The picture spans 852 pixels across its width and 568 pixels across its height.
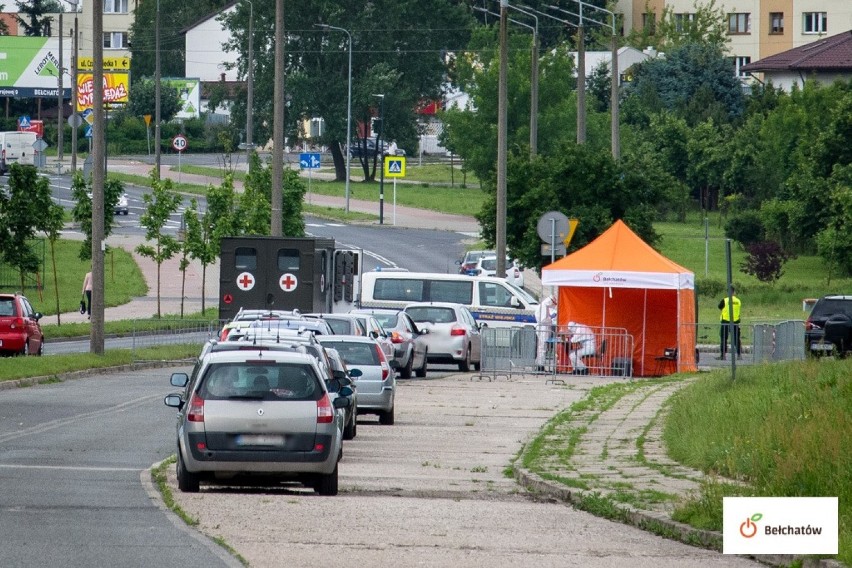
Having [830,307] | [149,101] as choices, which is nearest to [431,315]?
[830,307]

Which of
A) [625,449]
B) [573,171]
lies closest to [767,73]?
[573,171]

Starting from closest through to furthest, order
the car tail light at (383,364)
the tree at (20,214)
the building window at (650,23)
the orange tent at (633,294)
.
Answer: the car tail light at (383,364) < the orange tent at (633,294) < the tree at (20,214) < the building window at (650,23)

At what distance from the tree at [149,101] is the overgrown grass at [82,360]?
74.6 meters

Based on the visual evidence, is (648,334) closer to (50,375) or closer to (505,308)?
(505,308)

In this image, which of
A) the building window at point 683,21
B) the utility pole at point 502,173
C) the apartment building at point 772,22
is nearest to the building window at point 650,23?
the apartment building at point 772,22

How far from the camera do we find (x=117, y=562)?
444 inches

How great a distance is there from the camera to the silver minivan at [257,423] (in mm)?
15438

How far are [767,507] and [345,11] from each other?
294ft

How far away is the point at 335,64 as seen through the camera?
3861 inches

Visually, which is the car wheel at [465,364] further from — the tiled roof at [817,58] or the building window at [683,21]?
the building window at [683,21]

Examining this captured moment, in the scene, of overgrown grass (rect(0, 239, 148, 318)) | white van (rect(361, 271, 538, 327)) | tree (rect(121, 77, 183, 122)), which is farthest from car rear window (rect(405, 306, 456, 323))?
tree (rect(121, 77, 183, 122))

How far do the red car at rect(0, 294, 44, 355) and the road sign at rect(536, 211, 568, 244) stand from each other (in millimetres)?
11277

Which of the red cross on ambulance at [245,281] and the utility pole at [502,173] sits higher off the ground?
the utility pole at [502,173]

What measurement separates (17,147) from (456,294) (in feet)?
184
